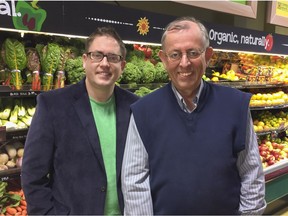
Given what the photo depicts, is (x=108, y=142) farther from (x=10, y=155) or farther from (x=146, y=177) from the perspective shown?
(x=10, y=155)

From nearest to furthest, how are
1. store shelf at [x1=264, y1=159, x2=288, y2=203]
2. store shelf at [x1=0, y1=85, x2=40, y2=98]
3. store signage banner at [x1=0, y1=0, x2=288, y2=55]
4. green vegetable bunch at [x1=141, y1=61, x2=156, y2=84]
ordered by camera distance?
store signage banner at [x1=0, y1=0, x2=288, y2=55] → store shelf at [x1=0, y1=85, x2=40, y2=98] → green vegetable bunch at [x1=141, y1=61, x2=156, y2=84] → store shelf at [x1=264, y1=159, x2=288, y2=203]

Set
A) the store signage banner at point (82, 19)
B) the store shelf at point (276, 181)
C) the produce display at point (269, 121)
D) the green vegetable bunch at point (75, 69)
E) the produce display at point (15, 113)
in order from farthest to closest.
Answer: the produce display at point (269, 121) < the store shelf at point (276, 181) < the green vegetable bunch at point (75, 69) < the produce display at point (15, 113) < the store signage banner at point (82, 19)

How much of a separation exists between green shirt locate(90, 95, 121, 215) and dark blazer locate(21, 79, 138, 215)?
0.03 meters

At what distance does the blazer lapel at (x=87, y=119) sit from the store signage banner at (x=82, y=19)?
80 centimetres

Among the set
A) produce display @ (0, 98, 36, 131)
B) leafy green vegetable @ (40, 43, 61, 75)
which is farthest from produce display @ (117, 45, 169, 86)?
produce display @ (0, 98, 36, 131)

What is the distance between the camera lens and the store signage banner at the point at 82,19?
219 centimetres

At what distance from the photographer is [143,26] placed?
2.97 m

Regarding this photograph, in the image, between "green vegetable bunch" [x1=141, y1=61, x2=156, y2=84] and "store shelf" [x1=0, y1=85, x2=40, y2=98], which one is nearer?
"store shelf" [x1=0, y1=85, x2=40, y2=98]

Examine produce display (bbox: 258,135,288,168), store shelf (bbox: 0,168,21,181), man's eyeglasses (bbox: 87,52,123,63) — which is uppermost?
man's eyeglasses (bbox: 87,52,123,63)

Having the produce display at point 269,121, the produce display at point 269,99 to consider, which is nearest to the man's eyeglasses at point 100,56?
the produce display at point 269,99

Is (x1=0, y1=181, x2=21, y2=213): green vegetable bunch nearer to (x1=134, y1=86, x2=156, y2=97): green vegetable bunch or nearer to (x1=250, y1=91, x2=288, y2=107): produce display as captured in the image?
(x1=134, y1=86, x2=156, y2=97): green vegetable bunch

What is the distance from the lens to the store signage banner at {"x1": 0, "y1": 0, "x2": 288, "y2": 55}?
7.19 feet

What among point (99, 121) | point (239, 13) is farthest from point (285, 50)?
point (99, 121)

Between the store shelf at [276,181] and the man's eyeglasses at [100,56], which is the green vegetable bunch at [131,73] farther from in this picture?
the store shelf at [276,181]
